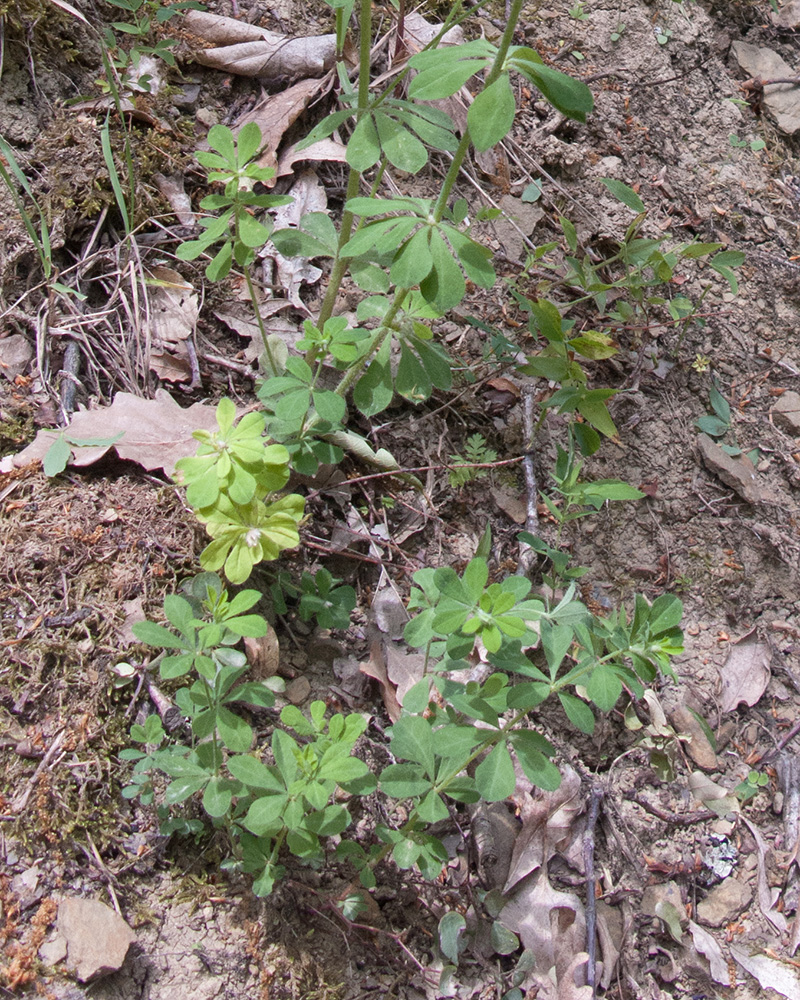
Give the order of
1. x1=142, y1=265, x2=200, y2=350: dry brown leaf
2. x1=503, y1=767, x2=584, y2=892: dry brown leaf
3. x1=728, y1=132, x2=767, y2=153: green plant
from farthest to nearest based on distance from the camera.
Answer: x1=728, y1=132, x2=767, y2=153: green plant
x1=142, y1=265, x2=200, y2=350: dry brown leaf
x1=503, y1=767, x2=584, y2=892: dry brown leaf

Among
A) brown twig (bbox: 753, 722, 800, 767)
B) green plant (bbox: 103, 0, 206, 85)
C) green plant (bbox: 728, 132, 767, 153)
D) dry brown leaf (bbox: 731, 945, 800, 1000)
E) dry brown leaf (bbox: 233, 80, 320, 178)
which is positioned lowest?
dry brown leaf (bbox: 731, 945, 800, 1000)

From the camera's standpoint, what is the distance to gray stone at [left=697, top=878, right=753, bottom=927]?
2512 mm

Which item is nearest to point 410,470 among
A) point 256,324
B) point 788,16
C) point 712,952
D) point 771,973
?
point 256,324

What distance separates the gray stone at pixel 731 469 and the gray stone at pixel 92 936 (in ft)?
8.92

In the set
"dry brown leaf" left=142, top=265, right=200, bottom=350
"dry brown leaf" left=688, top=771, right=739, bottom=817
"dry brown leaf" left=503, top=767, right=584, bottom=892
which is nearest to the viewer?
"dry brown leaf" left=503, top=767, right=584, bottom=892

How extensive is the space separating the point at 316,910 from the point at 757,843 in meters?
1.60

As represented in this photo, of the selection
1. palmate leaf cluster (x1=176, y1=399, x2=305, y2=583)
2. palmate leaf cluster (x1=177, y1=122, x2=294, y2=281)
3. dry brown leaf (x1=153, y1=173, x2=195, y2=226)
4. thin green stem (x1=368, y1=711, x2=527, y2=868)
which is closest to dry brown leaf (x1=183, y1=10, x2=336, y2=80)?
dry brown leaf (x1=153, y1=173, x2=195, y2=226)

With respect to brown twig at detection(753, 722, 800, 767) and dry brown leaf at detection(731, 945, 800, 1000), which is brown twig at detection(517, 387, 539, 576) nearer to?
brown twig at detection(753, 722, 800, 767)

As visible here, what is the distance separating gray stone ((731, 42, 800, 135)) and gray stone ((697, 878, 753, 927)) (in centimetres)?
370

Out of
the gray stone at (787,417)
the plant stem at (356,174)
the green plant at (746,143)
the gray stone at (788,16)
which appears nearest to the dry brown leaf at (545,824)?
the plant stem at (356,174)

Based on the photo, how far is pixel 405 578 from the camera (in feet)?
8.81

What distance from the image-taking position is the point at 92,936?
6.13ft

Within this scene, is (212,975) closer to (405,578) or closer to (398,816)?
(398,816)

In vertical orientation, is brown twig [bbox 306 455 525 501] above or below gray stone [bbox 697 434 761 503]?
below
